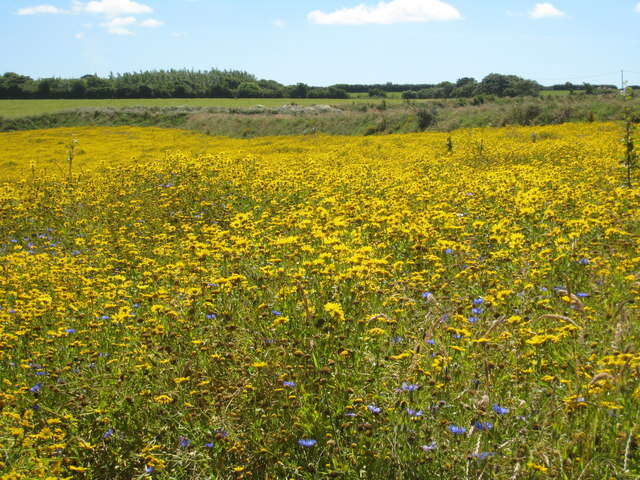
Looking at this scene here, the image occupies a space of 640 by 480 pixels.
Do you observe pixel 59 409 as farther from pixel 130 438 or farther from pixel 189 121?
pixel 189 121

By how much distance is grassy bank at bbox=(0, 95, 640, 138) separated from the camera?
2705 centimetres

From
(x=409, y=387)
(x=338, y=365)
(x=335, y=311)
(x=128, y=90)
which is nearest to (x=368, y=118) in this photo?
(x=335, y=311)

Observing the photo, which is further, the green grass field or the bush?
the green grass field

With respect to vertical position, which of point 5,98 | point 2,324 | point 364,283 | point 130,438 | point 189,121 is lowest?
point 130,438

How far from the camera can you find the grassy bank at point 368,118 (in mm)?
27047

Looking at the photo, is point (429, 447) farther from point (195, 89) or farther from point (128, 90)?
point (195, 89)

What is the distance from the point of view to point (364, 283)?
14.3 ft

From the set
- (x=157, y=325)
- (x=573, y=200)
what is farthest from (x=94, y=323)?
(x=573, y=200)

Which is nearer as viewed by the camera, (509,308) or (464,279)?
(509,308)

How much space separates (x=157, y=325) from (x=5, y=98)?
83.0 m

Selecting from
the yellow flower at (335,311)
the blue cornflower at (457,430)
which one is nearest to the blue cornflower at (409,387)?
the blue cornflower at (457,430)

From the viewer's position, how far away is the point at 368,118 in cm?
3441

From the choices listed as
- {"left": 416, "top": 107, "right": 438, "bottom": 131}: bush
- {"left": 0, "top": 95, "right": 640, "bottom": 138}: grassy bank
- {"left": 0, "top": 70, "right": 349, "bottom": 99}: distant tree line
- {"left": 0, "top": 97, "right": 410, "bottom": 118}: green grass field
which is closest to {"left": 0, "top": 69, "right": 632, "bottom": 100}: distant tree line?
{"left": 0, "top": 70, "right": 349, "bottom": 99}: distant tree line

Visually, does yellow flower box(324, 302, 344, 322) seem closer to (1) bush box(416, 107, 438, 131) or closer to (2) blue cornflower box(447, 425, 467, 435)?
(2) blue cornflower box(447, 425, 467, 435)
